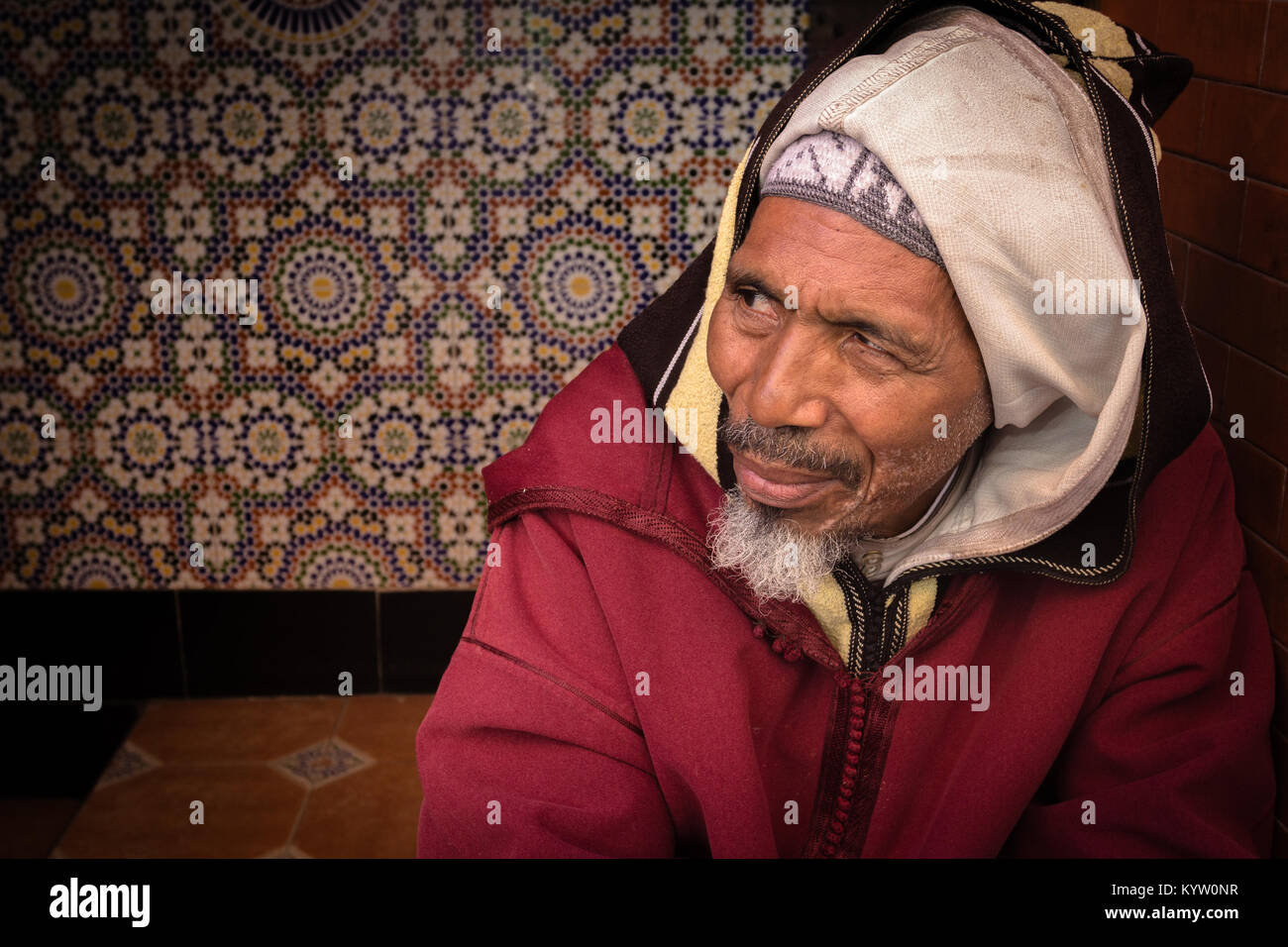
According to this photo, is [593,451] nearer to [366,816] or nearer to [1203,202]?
[1203,202]

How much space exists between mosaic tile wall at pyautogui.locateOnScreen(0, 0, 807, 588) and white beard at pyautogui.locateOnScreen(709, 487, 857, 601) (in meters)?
1.54

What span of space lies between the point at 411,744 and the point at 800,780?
5.35ft

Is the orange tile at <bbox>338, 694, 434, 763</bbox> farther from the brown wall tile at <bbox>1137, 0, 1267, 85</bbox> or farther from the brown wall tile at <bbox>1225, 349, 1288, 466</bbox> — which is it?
the brown wall tile at <bbox>1137, 0, 1267, 85</bbox>

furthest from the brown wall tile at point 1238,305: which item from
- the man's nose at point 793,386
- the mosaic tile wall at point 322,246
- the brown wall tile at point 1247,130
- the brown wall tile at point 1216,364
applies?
the mosaic tile wall at point 322,246

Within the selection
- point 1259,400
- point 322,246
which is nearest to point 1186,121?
point 1259,400

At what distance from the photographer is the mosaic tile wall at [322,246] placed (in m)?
2.76

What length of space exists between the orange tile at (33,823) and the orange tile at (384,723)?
0.66m

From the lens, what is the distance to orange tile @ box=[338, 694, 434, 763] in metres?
2.97

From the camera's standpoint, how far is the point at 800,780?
159 centimetres

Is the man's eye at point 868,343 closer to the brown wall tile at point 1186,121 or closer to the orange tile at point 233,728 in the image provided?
the brown wall tile at point 1186,121

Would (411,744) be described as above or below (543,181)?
below
